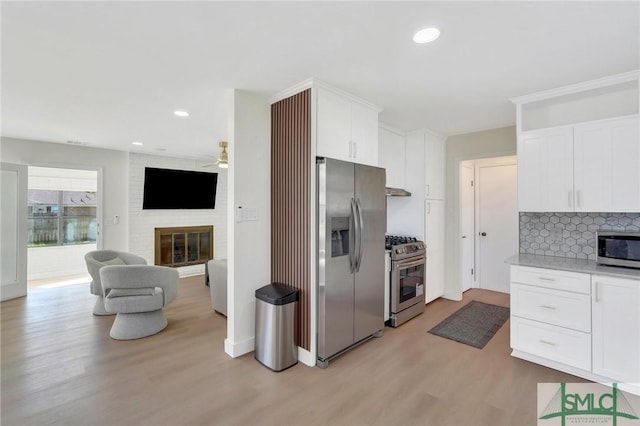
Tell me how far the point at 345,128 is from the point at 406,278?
6.46 feet

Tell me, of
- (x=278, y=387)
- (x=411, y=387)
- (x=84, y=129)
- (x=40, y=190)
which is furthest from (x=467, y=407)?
(x=40, y=190)

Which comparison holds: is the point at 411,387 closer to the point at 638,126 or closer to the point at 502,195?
the point at 638,126

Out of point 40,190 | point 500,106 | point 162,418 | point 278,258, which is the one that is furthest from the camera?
point 40,190

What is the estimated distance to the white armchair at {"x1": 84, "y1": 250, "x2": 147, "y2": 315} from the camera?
389 centimetres

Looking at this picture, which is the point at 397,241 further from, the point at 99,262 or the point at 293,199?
the point at 99,262

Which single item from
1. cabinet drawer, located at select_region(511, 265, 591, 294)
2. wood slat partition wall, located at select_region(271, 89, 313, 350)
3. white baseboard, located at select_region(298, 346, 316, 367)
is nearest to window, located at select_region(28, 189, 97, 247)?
wood slat partition wall, located at select_region(271, 89, 313, 350)

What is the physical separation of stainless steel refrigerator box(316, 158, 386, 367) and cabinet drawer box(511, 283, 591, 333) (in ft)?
4.18

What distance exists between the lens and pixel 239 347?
2842mm

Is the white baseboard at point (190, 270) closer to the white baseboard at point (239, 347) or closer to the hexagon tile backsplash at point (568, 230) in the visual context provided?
the white baseboard at point (239, 347)

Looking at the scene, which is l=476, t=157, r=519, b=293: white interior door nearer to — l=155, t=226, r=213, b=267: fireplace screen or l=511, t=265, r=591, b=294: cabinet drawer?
l=511, t=265, r=591, b=294: cabinet drawer

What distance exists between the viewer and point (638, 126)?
96.0 inches

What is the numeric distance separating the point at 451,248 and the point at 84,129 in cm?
566

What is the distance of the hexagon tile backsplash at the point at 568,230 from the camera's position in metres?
2.82
